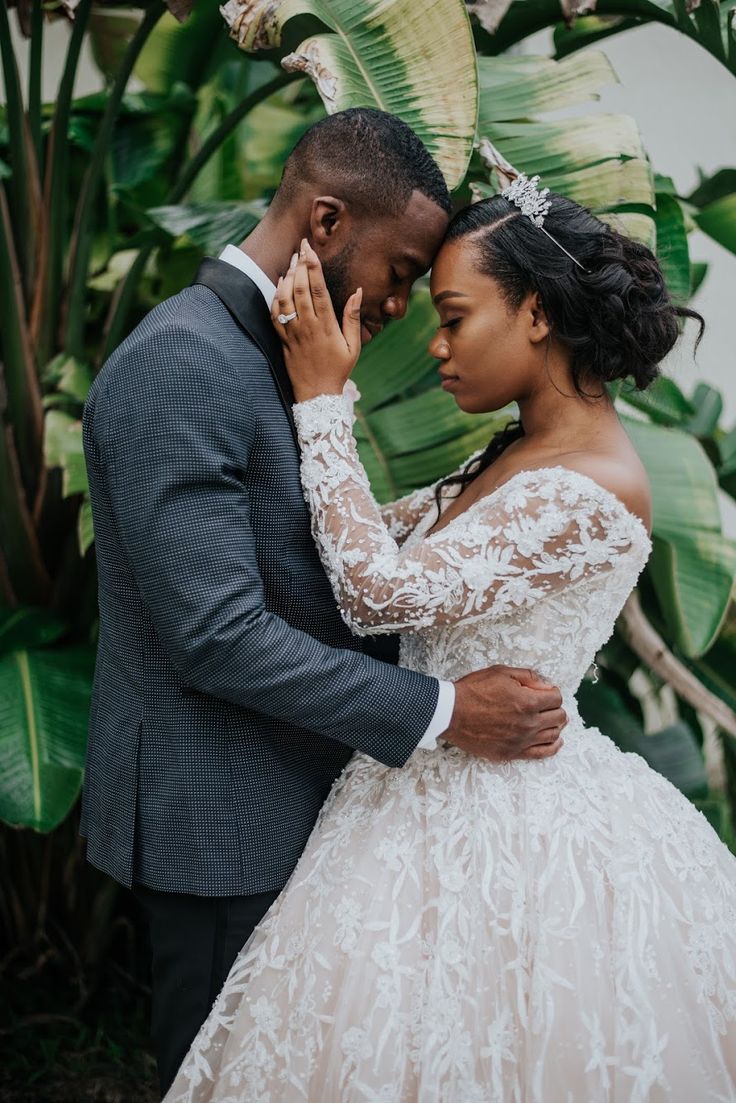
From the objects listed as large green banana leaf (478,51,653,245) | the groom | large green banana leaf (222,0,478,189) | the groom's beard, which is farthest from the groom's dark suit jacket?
large green banana leaf (478,51,653,245)

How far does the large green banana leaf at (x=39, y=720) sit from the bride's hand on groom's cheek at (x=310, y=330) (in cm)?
121

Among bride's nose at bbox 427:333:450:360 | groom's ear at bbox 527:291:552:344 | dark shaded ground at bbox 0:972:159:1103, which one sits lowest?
dark shaded ground at bbox 0:972:159:1103

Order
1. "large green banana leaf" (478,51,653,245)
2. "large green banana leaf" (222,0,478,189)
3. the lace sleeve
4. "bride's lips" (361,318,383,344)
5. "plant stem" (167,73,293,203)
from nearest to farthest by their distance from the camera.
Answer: the lace sleeve → "bride's lips" (361,318,383,344) → "large green banana leaf" (222,0,478,189) → "large green banana leaf" (478,51,653,245) → "plant stem" (167,73,293,203)

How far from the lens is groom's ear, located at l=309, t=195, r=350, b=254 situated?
72.1 inches

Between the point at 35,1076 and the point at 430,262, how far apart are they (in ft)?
8.01

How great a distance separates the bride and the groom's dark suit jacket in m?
0.07

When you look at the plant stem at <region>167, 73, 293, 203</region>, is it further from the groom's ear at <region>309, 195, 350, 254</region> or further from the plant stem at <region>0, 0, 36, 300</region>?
the groom's ear at <region>309, 195, 350, 254</region>

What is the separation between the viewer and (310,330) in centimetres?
182

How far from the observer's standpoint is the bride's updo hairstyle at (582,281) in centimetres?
194

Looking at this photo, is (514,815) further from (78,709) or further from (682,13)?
(682,13)

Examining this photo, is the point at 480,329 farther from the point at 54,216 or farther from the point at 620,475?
the point at 54,216

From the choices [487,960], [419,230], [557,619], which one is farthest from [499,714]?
[419,230]

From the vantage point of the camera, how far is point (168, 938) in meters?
1.85

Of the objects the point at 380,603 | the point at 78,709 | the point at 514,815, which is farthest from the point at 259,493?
the point at 78,709
